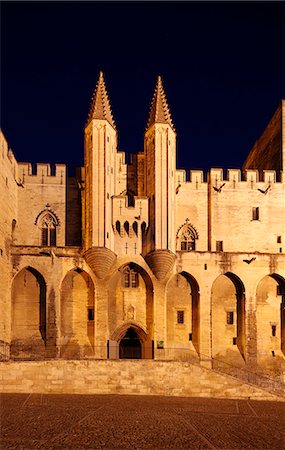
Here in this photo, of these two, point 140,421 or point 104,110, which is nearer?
point 140,421

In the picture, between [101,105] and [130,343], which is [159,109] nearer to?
[101,105]

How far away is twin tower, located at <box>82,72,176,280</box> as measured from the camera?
3691 centimetres

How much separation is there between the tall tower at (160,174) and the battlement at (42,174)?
17.3 feet

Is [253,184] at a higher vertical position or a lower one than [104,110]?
lower

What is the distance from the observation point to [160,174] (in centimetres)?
3816

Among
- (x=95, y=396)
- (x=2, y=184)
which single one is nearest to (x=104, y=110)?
(x=2, y=184)

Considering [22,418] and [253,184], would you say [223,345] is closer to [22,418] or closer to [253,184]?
[253,184]

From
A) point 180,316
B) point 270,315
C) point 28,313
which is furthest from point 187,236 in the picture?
point 28,313

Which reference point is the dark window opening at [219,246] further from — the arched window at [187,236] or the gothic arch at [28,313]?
the gothic arch at [28,313]

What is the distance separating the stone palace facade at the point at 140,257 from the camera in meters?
36.5

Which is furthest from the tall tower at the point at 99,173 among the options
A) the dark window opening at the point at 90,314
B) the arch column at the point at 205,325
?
the arch column at the point at 205,325

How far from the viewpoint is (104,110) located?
125ft

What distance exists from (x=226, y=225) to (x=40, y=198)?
37.8 feet

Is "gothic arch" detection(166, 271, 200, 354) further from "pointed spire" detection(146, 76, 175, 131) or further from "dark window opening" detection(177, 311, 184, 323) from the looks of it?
"pointed spire" detection(146, 76, 175, 131)
